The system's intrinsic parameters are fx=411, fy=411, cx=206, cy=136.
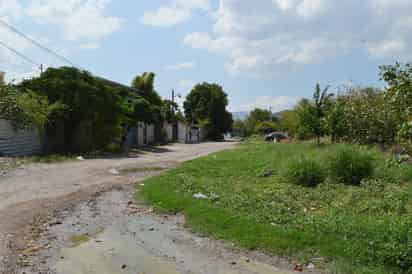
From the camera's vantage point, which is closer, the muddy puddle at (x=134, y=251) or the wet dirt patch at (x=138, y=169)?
the muddy puddle at (x=134, y=251)

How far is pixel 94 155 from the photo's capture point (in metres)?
21.9

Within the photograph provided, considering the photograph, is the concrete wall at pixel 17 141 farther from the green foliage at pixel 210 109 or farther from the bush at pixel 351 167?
the green foliage at pixel 210 109

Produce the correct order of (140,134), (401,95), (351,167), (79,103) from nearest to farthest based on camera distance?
1. (401,95)
2. (351,167)
3. (79,103)
4. (140,134)

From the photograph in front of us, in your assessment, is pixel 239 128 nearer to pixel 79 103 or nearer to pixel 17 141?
pixel 79 103

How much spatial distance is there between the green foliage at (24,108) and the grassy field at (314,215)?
11183mm

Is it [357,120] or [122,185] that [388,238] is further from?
[357,120]

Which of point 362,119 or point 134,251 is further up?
point 362,119

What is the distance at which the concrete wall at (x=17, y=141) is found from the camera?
18.6 metres

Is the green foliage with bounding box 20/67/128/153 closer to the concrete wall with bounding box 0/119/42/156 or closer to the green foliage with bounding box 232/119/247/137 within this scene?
the concrete wall with bounding box 0/119/42/156

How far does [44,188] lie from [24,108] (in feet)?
32.3

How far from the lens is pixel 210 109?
64.2 m

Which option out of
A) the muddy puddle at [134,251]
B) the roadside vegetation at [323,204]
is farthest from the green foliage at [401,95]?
the muddy puddle at [134,251]

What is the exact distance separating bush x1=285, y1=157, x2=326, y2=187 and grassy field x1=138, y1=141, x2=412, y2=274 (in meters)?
0.20

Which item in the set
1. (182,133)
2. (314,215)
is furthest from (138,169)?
(182,133)
